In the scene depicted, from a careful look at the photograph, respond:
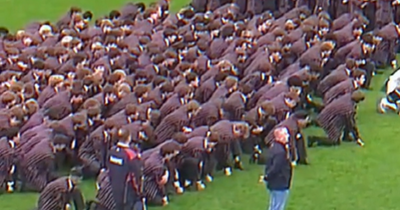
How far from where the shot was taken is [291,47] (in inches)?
713

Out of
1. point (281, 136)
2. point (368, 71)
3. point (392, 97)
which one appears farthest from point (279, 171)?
point (368, 71)

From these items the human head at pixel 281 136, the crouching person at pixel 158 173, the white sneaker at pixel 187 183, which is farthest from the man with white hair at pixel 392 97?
the human head at pixel 281 136

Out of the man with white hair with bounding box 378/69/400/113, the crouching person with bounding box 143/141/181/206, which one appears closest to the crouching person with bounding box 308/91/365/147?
the man with white hair with bounding box 378/69/400/113

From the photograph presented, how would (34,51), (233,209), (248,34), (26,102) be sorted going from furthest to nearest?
1. (248,34)
2. (34,51)
3. (26,102)
4. (233,209)

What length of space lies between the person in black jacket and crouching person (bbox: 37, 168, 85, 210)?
6.54 feet

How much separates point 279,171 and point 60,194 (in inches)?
89.4

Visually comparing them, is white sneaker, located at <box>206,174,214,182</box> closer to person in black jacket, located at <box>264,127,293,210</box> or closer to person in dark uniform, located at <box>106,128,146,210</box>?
person in black jacket, located at <box>264,127,293,210</box>

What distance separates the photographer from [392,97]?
17.4 meters

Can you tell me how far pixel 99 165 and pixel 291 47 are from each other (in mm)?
4523

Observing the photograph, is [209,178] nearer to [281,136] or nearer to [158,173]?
[158,173]

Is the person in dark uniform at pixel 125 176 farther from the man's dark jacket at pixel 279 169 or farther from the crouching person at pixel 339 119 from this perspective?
the crouching person at pixel 339 119

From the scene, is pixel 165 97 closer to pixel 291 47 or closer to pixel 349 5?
pixel 291 47

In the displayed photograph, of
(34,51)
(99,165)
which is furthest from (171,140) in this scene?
(34,51)

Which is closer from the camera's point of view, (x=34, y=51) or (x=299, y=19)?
(x=34, y=51)
